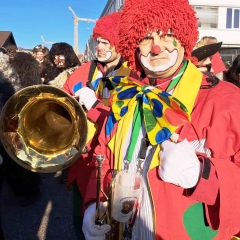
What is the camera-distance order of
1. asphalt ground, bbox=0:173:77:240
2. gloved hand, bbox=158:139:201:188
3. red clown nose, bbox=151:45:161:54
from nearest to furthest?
gloved hand, bbox=158:139:201:188, red clown nose, bbox=151:45:161:54, asphalt ground, bbox=0:173:77:240

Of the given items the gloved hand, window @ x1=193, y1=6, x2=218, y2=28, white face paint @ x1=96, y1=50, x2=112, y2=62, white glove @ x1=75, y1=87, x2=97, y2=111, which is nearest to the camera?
the gloved hand

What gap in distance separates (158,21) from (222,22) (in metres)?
26.6

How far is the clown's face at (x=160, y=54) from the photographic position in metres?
1.36

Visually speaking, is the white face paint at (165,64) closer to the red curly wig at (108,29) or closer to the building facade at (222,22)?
the red curly wig at (108,29)

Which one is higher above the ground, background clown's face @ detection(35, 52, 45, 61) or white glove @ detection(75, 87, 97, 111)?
white glove @ detection(75, 87, 97, 111)

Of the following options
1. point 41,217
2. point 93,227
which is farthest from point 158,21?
point 41,217

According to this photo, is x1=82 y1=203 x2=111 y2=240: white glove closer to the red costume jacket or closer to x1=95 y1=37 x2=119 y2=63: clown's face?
the red costume jacket

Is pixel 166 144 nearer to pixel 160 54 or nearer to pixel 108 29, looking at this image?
pixel 160 54

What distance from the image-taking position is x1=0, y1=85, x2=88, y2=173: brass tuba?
5.11 ft

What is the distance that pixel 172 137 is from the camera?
1227 millimetres

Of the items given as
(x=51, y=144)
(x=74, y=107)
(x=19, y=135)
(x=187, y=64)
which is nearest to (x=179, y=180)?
(x=187, y=64)

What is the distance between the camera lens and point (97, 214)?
136cm

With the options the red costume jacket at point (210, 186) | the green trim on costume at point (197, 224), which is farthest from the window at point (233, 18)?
the green trim on costume at point (197, 224)

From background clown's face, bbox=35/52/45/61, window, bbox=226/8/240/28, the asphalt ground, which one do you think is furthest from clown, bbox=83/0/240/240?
window, bbox=226/8/240/28
